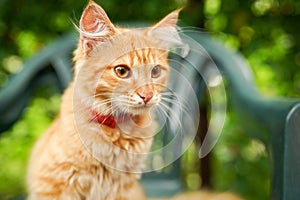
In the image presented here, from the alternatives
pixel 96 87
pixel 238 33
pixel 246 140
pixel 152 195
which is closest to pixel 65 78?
pixel 152 195

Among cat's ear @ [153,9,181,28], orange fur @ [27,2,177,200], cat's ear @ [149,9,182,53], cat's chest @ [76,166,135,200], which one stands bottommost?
cat's chest @ [76,166,135,200]

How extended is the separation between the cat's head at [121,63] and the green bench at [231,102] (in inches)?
8.7

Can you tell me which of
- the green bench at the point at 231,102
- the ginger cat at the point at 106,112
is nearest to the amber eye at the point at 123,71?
the ginger cat at the point at 106,112

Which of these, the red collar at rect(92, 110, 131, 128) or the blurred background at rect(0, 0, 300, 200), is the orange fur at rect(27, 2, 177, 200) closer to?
the red collar at rect(92, 110, 131, 128)

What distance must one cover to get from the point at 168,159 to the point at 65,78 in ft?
1.99

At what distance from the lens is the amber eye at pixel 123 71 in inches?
18.1

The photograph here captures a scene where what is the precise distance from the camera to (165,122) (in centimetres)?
51

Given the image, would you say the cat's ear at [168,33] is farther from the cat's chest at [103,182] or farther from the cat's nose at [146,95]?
the cat's chest at [103,182]

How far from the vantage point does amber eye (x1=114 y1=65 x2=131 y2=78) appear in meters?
0.46

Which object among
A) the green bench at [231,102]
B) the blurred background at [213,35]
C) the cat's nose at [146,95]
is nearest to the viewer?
the cat's nose at [146,95]

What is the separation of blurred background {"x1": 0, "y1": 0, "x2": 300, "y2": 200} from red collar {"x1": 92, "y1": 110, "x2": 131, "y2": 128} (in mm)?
294

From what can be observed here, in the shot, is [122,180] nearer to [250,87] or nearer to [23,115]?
[250,87]

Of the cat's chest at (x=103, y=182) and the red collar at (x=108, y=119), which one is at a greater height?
the red collar at (x=108, y=119)

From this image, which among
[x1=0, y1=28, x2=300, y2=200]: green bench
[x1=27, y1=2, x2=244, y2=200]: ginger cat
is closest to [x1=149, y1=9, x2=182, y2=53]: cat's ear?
[x1=27, y1=2, x2=244, y2=200]: ginger cat
